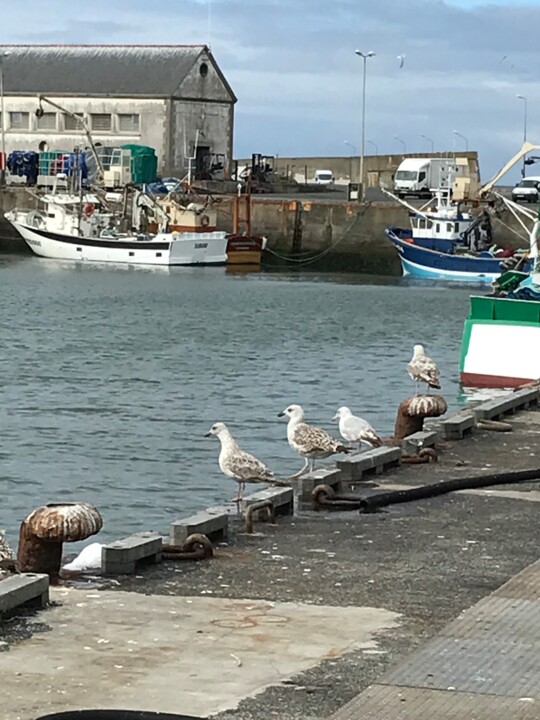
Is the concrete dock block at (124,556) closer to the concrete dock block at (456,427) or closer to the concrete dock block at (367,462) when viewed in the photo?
the concrete dock block at (367,462)

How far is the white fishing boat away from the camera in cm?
7012

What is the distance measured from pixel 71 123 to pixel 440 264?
31.1m

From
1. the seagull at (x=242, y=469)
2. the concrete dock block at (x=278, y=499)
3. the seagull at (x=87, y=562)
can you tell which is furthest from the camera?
the seagull at (x=242, y=469)

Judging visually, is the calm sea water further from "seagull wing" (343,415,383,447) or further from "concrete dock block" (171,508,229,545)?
"concrete dock block" (171,508,229,545)

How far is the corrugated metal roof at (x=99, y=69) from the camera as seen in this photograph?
280 feet

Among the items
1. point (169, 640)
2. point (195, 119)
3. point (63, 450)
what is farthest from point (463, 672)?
point (195, 119)

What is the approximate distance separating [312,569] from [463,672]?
2.56 metres

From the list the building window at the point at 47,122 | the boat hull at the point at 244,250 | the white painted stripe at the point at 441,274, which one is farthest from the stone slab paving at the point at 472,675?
the building window at the point at 47,122

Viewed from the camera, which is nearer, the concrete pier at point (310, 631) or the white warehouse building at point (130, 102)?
the concrete pier at point (310, 631)

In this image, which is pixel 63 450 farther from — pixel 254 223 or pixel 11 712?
pixel 254 223

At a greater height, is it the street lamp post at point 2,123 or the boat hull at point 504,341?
the street lamp post at point 2,123

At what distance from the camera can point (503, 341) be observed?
84.9ft

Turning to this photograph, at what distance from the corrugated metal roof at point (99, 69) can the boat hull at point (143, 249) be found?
47.1ft

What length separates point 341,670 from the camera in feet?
25.7
